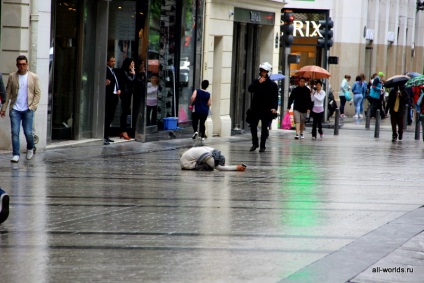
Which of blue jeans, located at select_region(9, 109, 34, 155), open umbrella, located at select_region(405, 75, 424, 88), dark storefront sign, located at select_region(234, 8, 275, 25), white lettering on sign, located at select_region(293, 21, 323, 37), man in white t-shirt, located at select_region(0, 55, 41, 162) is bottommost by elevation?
blue jeans, located at select_region(9, 109, 34, 155)

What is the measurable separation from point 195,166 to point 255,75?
1651cm

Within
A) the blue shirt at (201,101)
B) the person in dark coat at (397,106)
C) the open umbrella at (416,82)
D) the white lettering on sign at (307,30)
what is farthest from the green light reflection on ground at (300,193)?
the white lettering on sign at (307,30)

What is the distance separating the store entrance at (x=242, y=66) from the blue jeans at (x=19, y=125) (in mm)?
14114

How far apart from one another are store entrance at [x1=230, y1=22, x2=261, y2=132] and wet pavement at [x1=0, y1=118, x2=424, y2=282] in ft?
37.5

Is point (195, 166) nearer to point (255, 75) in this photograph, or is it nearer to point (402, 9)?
point (255, 75)

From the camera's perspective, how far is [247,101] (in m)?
33.7

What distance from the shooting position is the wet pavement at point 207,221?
28.5 feet

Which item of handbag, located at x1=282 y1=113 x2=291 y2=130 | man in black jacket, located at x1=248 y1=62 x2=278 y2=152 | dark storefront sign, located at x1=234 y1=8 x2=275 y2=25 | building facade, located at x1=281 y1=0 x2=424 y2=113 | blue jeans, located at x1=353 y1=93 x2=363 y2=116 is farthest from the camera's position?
building facade, located at x1=281 y1=0 x2=424 y2=113

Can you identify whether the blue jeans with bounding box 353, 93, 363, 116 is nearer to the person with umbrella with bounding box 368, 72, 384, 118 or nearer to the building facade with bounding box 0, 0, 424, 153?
the person with umbrella with bounding box 368, 72, 384, 118

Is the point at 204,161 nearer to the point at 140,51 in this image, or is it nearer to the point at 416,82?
the point at 140,51

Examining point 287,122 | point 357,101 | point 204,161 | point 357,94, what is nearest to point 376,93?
point 357,94

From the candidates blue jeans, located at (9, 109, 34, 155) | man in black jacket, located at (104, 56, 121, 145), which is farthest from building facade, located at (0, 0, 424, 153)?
blue jeans, located at (9, 109, 34, 155)

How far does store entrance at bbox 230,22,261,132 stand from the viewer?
32.5 metres

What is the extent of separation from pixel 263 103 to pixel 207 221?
12712mm
